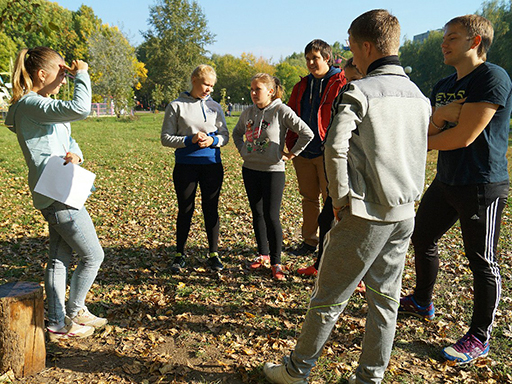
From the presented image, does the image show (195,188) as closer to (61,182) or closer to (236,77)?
(61,182)

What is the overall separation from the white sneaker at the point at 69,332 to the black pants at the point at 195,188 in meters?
1.55

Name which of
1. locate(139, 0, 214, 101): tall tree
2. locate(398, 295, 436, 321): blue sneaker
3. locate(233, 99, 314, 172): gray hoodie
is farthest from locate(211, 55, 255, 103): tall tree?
locate(398, 295, 436, 321): blue sneaker

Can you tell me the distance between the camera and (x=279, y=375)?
8.97ft

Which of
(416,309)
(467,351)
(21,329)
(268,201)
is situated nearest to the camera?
(21,329)

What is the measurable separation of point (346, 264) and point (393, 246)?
31cm

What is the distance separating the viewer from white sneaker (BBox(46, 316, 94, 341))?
325 centimetres

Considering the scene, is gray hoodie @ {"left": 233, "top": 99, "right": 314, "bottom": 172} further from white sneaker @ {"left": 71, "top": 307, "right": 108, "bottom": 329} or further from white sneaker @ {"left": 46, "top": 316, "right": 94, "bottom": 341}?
white sneaker @ {"left": 46, "top": 316, "right": 94, "bottom": 341}

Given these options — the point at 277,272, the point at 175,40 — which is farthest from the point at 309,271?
the point at 175,40

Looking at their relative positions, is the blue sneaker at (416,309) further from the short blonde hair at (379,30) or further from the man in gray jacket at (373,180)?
the short blonde hair at (379,30)

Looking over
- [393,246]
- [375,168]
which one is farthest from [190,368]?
[375,168]

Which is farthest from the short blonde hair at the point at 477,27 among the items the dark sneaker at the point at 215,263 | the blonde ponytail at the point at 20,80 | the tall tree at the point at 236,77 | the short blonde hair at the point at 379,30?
the tall tree at the point at 236,77

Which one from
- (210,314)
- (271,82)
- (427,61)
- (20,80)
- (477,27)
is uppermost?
(427,61)

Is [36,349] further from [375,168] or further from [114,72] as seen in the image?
[114,72]

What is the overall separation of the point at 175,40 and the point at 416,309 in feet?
197
